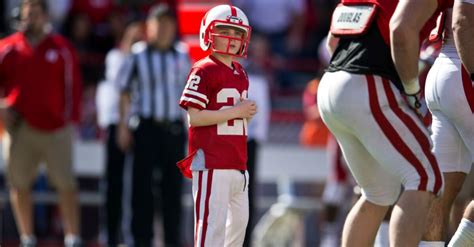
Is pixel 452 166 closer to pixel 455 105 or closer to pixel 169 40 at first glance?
pixel 455 105

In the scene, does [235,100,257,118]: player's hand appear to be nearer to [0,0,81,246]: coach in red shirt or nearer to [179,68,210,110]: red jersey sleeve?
[179,68,210,110]: red jersey sleeve

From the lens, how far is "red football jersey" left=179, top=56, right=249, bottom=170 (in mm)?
6926

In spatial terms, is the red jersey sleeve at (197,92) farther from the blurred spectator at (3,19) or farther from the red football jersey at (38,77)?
the blurred spectator at (3,19)

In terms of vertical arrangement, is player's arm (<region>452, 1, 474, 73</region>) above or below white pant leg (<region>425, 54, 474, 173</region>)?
above

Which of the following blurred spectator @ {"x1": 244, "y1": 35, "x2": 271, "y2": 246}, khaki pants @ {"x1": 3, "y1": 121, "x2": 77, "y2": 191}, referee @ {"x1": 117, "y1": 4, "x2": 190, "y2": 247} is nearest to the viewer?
blurred spectator @ {"x1": 244, "y1": 35, "x2": 271, "y2": 246}

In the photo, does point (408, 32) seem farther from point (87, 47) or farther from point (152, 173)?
point (87, 47)

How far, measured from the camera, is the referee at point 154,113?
1136cm

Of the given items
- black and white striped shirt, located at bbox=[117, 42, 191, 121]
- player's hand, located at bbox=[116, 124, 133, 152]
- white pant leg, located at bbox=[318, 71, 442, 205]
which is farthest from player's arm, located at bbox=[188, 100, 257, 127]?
player's hand, located at bbox=[116, 124, 133, 152]

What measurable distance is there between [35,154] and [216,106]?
5324 millimetres

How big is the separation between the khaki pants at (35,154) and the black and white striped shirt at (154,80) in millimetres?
982

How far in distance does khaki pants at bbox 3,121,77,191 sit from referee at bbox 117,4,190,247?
785mm

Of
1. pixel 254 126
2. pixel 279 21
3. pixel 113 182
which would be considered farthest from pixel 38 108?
pixel 279 21

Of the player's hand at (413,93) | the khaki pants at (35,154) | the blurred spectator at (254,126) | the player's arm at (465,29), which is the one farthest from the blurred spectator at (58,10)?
the player's arm at (465,29)

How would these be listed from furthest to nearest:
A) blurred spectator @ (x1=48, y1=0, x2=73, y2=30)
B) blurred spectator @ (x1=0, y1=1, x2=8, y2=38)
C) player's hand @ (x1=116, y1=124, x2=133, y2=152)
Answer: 1. blurred spectator @ (x1=0, y1=1, x2=8, y2=38)
2. blurred spectator @ (x1=48, y1=0, x2=73, y2=30)
3. player's hand @ (x1=116, y1=124, x2=133, y2=152)
